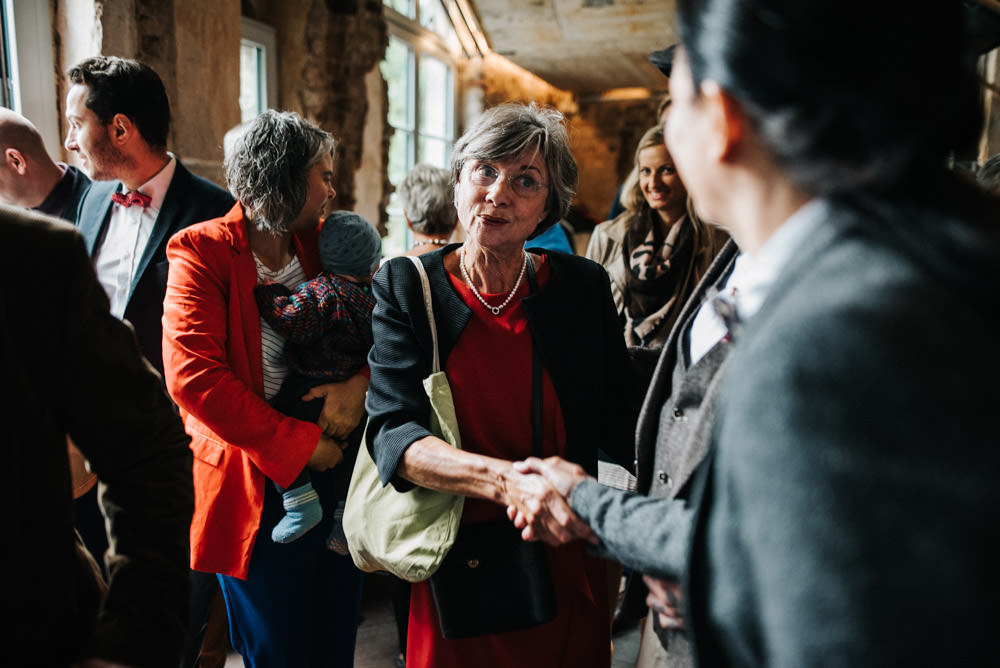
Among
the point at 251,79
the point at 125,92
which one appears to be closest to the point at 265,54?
the point at 251,79

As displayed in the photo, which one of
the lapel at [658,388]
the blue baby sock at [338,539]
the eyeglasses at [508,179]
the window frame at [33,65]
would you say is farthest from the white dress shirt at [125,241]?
the lapel at [658,388]

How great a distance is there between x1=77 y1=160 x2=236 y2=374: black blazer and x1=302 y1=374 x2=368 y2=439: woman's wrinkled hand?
602 millimetres

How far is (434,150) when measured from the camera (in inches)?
298

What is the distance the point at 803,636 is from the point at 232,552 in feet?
5.24

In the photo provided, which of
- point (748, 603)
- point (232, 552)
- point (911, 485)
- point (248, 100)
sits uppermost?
point (248, 100)

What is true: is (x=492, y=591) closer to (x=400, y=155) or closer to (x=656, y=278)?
(x=656, y=278)

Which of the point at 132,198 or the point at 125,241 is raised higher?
the point at 132,198

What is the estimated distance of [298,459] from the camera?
174cm

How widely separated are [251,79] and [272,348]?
3.08 metres

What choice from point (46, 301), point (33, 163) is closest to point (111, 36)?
point (33, 163)

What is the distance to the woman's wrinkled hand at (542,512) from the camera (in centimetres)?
110

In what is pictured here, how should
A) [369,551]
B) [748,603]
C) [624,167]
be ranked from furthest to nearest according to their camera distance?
[624,167] < [369,551] < [748,603]

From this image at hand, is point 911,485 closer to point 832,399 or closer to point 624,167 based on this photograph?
point 832,399

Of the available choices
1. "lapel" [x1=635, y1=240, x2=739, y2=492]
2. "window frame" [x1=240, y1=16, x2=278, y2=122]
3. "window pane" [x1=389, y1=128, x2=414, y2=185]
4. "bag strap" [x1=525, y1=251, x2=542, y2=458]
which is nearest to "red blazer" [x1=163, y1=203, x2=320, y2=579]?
"bag strap" [x1=525, y1=251, x2=542, y2=458]
